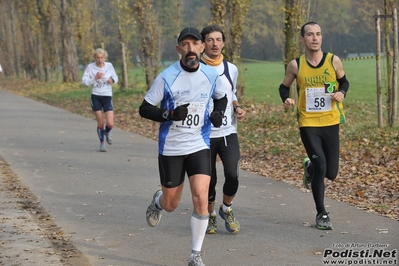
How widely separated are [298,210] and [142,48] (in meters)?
23.4

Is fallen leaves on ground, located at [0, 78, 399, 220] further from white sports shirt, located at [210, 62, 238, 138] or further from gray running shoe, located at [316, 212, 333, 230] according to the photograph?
white sports shirt, located at [210, 62, 238, 138]

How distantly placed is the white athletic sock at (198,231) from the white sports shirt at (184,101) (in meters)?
0.56

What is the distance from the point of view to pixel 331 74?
27.7 feet

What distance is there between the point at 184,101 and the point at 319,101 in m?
2.10

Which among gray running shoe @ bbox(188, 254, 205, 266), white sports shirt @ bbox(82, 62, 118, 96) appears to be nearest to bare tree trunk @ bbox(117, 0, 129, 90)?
white sports shirt @ bbox(82, 62, 118, 96)

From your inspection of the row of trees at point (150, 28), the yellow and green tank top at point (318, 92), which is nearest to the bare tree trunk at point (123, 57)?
the row of trees at point (150, 28)

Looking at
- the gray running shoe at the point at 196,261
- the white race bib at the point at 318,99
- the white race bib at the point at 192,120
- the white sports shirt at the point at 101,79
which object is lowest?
the gray running shoe at the point at 196,261

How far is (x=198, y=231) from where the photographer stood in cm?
669

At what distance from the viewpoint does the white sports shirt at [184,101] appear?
6832 millimetres

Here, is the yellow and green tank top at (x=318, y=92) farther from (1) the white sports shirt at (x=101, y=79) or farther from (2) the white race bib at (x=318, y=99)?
(1) the white sports shirt at (x=101, y=79)

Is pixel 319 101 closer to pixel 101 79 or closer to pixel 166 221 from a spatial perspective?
pixel 166 221

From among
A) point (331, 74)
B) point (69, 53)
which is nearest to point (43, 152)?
point (331, 74)

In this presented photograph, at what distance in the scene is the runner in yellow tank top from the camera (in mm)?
8422

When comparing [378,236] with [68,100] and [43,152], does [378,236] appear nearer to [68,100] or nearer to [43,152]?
[43,152]
